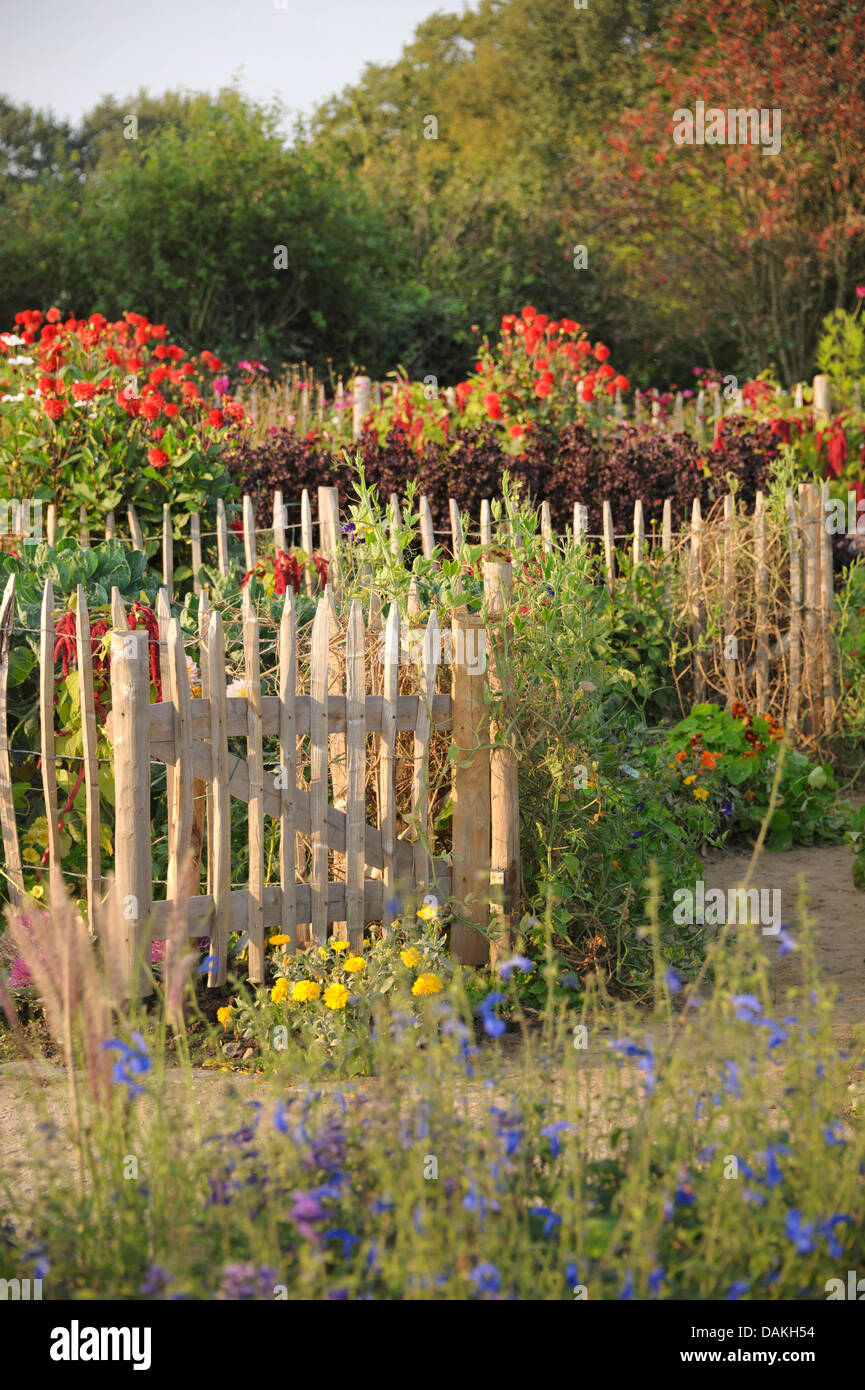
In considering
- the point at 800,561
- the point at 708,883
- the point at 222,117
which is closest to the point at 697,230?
the point at 222,117

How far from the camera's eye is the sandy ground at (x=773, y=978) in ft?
10.2

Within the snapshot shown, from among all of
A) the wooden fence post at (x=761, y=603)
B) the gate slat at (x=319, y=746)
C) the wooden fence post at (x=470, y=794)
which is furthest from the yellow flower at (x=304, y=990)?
the wooden fence post at (x=761, y=603)

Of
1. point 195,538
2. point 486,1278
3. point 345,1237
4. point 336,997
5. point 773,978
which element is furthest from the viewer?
point 195,538

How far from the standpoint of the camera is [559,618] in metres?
4.21

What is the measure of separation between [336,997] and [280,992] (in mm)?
215

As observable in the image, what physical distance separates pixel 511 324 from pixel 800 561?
3.81m

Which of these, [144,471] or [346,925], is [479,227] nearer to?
[144,471]

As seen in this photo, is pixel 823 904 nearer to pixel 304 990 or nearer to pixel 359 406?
pixel 304 990

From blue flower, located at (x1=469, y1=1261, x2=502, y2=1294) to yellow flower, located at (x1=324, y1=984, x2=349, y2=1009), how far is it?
1.62m

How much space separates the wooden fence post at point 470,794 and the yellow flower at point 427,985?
303mm

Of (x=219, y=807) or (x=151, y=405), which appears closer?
(x=219, y=807)

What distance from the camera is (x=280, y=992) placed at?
3688 mm

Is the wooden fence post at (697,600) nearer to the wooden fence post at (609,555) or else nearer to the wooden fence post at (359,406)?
the wooden fence post at (609,555)

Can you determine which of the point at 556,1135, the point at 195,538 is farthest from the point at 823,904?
the point at 195,538
